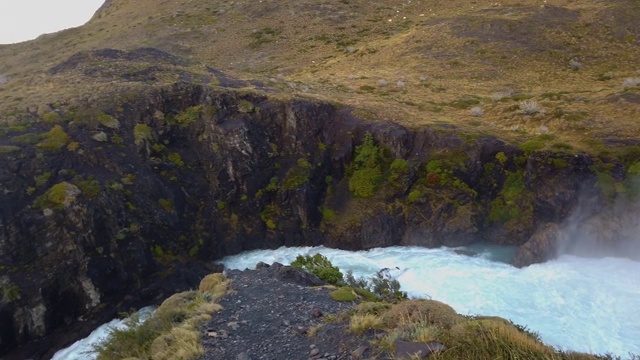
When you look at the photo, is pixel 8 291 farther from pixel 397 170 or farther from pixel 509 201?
pixel 509 201

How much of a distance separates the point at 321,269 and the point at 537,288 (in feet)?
27.2

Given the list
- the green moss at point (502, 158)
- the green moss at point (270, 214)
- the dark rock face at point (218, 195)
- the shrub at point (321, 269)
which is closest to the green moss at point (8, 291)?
the dark rock face at point (218, 195)

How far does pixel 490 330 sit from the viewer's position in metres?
8.22

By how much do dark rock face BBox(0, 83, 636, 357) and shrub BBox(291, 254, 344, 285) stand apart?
14.5 feet

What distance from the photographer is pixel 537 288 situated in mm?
18266

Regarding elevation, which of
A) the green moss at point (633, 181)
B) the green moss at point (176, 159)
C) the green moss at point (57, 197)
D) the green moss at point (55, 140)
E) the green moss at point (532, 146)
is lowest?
the green moss at point (633, 181)

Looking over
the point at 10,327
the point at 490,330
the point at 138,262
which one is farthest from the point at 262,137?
the point at 490,330

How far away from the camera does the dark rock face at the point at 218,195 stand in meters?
19.0

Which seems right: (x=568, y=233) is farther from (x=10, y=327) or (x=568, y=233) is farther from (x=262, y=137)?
(x=10, y=327)

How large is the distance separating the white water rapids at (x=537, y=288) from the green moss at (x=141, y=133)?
8.23m

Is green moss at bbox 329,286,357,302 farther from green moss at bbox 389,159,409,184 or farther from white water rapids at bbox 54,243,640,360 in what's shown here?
green moss at bbox 389,159,409,184

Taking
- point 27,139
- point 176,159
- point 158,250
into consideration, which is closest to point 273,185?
point 176,159

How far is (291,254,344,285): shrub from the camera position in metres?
17.8

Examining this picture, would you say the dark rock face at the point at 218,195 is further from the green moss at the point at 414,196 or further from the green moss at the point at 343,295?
the green moss at the point at 343,295
